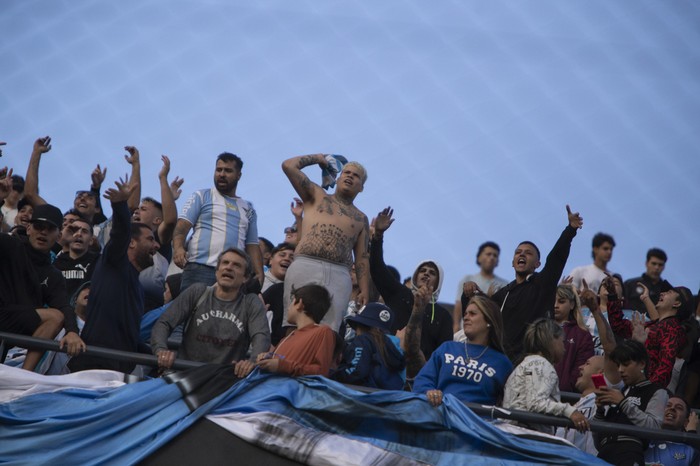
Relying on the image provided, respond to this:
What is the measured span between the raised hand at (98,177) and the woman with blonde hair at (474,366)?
4926 millimetres

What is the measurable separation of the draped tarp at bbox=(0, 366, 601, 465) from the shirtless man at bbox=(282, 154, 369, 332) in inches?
69.5

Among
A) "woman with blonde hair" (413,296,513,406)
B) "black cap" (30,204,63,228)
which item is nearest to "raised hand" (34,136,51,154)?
"black cap" (30,204,63,228)

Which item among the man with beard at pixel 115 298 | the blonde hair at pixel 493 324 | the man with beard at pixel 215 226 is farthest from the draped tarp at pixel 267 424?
the man with beard at pixel 215 226

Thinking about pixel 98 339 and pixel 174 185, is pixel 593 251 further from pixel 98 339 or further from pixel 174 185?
pixel 98 339

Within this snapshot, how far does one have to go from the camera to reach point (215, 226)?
8836mm

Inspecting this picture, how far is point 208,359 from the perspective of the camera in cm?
692

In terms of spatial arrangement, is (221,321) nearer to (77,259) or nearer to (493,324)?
(493,324)

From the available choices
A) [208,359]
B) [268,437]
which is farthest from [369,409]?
[208,359]

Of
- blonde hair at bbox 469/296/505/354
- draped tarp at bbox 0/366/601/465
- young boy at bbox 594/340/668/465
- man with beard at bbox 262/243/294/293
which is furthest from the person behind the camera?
man with beard at bbox 262/243/294/293

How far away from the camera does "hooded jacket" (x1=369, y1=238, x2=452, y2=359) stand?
8.23 meters

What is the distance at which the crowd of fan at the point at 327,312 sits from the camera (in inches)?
256

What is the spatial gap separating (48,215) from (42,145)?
2.54 metres

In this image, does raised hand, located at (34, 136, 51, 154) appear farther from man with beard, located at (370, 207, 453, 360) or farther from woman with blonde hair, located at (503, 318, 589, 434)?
woman with blonde hair, located at (503, 318, 589, 434)

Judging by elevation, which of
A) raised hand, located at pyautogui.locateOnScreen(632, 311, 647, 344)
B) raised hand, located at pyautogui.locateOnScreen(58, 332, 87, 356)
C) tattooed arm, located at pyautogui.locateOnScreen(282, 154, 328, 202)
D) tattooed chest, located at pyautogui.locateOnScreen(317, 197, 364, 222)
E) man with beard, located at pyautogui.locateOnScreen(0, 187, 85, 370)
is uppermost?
tattooed arm, located at pyautogui.locateOnScreen(282, 154, 328, 202)
